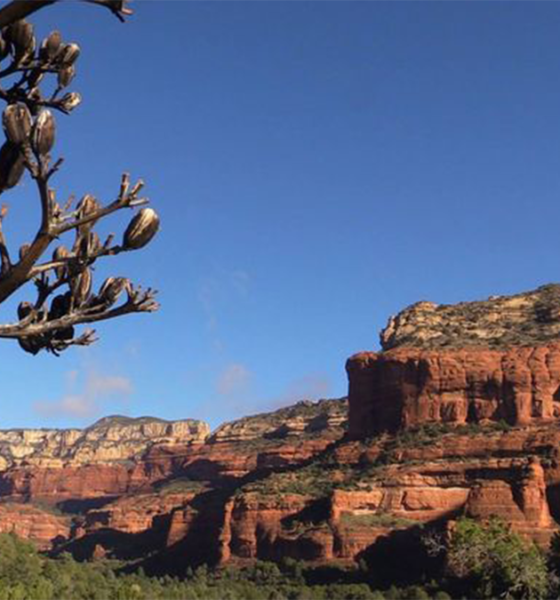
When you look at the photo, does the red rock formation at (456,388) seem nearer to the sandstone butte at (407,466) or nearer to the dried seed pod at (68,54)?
the sandstone butte at (407,466)

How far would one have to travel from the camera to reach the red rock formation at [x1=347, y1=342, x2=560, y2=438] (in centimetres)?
10275

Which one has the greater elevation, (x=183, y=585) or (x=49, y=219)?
(x=49, y=219)

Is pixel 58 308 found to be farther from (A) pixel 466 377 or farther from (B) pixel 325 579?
→ (A) pixel 466 377

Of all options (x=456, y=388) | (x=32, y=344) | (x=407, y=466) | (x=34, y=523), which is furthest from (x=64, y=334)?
(x=34, y=523)

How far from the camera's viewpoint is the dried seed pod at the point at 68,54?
7.68 m

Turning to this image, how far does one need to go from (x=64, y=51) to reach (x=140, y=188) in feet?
5.31

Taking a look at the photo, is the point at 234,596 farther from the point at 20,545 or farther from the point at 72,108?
the point at 72,108

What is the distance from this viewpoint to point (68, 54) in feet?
25.3

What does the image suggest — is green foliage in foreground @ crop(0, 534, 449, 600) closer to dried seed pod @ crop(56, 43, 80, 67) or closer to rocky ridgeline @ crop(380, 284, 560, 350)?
rocky ridgeline @ crop(380, 284, 560, 350)

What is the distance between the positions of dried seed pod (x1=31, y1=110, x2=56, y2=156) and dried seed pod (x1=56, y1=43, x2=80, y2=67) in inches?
51.0

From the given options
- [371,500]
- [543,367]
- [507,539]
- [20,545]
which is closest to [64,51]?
[507,539]

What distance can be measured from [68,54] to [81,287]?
2.05 metres

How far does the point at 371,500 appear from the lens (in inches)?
3538

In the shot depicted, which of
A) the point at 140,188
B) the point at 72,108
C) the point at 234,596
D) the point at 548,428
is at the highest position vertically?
the point at 548,428
